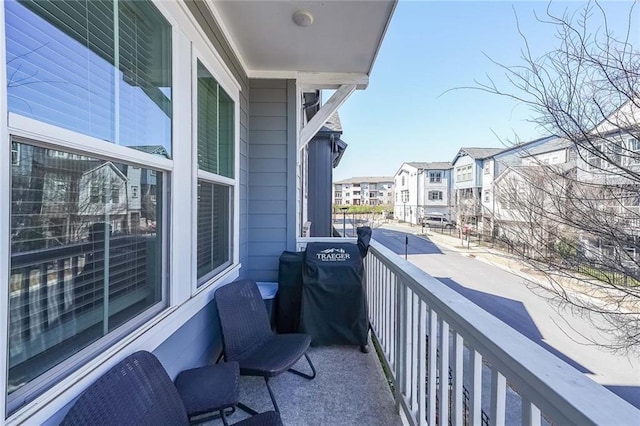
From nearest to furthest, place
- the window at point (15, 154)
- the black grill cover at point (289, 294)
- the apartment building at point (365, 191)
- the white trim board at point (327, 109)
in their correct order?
1. the window at point (15, 154)
2. the black grill cover at point (289, 294)
3. the white trim board at point (327, 109)
4. the apartment building at point (365, 191)

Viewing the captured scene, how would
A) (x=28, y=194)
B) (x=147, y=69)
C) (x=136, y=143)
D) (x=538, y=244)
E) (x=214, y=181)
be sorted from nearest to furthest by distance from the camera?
(x=28, y=194)
(x=136, y=143)
(x=147, y=69)
(x=214, y=181)
(x=538, y=244)

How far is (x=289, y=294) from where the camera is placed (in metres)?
2.89

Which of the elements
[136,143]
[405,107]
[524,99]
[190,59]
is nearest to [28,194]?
[136,143]

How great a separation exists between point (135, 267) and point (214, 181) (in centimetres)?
106

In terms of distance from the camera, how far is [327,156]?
7.32 m

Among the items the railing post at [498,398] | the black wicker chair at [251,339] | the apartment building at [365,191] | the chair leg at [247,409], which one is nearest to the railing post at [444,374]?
the railing post at [498,398]

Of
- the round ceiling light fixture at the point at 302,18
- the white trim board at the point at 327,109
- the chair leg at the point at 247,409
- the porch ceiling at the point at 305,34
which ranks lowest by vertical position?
the chair leg at the point at 247,409

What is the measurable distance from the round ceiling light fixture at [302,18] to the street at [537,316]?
Result: 2.95 metres

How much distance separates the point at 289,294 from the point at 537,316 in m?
6.18

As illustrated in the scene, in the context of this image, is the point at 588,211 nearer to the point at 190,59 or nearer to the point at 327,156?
the point at 190,59

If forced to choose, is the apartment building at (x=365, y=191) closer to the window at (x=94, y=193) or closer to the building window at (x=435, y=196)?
the building window at (x=435, y=196)

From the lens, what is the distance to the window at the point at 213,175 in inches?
82.0

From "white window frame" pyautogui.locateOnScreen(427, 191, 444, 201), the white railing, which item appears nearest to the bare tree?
the white railing

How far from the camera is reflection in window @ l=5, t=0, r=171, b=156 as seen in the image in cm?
82
